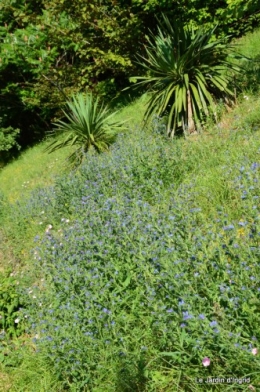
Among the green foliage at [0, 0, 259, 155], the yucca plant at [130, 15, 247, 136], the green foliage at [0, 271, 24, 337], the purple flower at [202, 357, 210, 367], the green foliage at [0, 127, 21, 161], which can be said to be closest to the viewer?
the purple flower at [202, 357, 210, 367]

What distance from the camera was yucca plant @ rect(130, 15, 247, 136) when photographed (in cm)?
682

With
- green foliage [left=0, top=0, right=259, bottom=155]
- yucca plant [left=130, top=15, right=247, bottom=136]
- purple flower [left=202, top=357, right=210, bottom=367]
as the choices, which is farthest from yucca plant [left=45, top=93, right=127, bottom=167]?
purple flower [left=202, top=357, right=210, bottom=367]

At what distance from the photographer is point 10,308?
437 cm

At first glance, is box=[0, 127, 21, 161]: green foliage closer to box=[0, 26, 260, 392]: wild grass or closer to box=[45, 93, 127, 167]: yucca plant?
box=[45, 93, 127, 167]: yucca plant

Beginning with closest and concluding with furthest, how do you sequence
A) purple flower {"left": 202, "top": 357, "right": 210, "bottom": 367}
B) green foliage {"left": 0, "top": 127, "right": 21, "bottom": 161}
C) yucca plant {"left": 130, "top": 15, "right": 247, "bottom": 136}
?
purple flower {"left": 202, "top": 357, "right": 210, "bottom": 367}, yucca plant {"left": 130, "top": 15, "right": 247, "bottom": 136}, green foliage {"left": 0, "top": 127, "right": 21, "bottom": 161}

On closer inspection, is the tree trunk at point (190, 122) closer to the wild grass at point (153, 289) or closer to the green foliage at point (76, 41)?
the wild grass at point (153, 289)

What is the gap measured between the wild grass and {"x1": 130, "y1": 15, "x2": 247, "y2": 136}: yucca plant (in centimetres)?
149

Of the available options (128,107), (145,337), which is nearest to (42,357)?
(145,337)

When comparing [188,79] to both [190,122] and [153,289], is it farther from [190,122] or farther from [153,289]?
[153,289]

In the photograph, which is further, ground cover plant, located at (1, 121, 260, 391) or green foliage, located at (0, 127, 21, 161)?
green foliage, located at (0, 127, 21, 161)

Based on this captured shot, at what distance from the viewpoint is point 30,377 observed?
11.3 feet

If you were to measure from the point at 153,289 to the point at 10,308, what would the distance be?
7.06 feet

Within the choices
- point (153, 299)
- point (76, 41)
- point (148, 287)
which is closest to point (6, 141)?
point (76, 41)

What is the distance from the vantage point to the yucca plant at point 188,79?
6.82 meters
